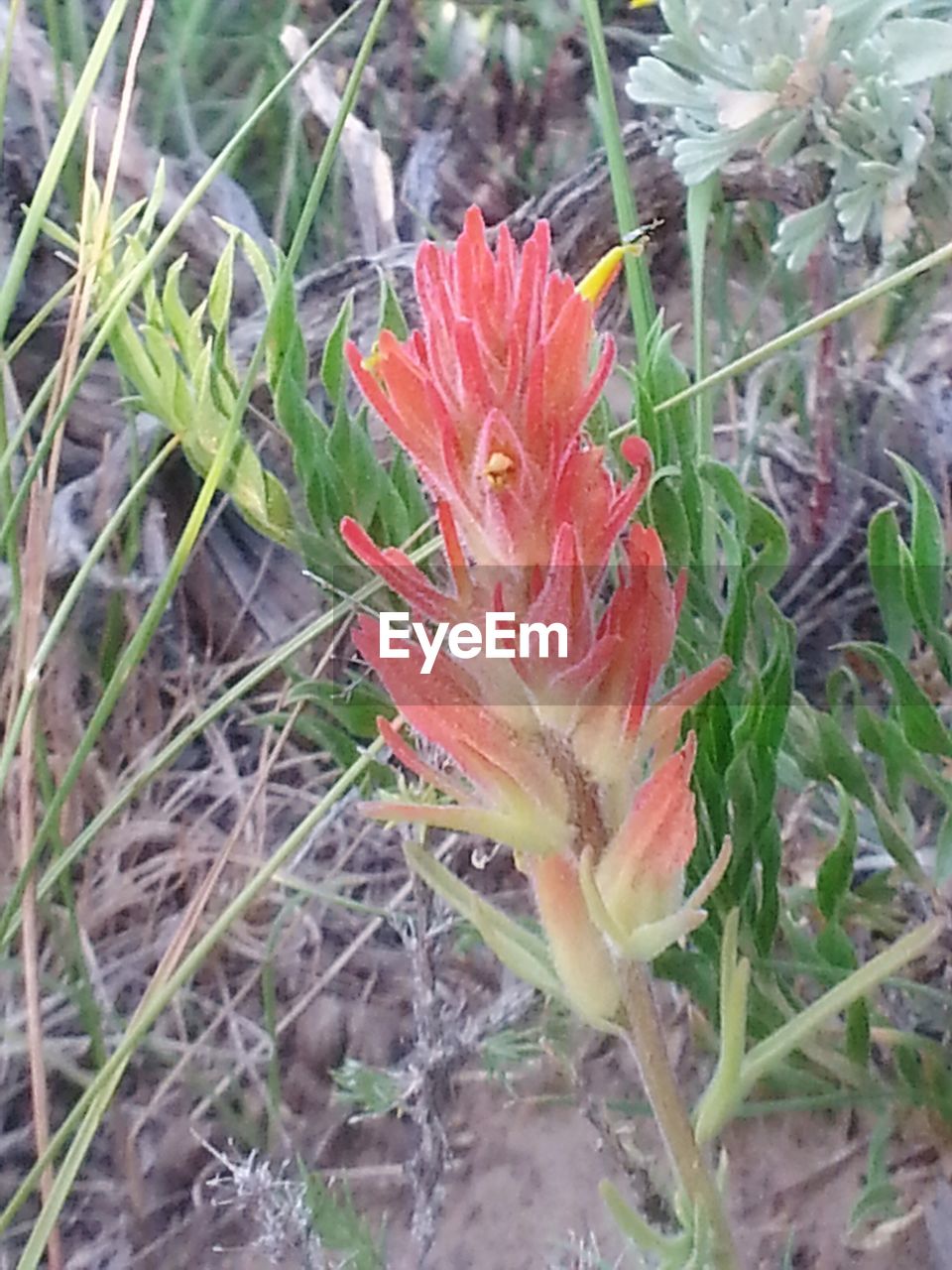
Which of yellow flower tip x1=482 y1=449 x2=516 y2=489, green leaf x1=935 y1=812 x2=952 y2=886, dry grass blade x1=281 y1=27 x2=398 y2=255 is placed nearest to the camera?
yellow flower tip x1=482 y1=449 x2=516 y2=489

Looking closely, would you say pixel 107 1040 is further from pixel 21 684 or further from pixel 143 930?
pixel 21 684

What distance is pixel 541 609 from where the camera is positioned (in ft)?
1.22

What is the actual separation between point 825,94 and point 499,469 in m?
0.44

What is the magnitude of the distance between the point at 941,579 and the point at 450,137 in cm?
64

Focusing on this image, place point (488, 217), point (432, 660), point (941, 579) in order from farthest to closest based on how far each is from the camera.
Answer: point (488, 217), point (941, 579), point (432, 660)

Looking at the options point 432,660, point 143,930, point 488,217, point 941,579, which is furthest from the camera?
point 488,217

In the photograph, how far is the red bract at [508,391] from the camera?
358 mm

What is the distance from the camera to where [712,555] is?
0.61 m

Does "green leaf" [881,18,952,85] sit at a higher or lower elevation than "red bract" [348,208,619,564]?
higher

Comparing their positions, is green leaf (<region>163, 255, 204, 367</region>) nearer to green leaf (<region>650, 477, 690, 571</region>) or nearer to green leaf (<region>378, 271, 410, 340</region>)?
green leaf (<region>378, 271, 410, 340</region>)

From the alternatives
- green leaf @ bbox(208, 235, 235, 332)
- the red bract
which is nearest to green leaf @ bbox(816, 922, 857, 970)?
the red bract

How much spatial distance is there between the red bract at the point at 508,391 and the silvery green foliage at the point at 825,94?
13.9 inches

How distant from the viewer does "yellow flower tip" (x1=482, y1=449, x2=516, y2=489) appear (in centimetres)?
35

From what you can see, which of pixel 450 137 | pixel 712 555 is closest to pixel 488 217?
pixel 450 137
